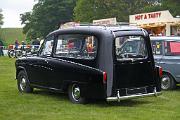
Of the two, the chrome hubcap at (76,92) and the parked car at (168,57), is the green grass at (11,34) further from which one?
the chrome hubcap at (76,92)

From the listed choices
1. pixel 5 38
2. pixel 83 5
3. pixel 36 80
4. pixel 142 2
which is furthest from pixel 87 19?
pixel 36 80

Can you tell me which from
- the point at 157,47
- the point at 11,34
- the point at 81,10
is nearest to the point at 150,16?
the point at 157,47

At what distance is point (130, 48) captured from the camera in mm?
12734

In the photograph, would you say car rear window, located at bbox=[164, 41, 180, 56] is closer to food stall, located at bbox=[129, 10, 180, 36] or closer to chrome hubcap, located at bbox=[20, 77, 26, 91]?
chrome hubcap, located at bbox=[20, 77, 26, 91]

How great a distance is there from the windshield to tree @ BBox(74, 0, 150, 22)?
198ft

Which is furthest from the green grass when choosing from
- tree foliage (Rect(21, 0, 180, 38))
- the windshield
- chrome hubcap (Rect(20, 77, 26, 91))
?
the windshield

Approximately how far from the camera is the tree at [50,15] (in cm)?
8781

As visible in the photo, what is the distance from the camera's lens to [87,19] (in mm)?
76438

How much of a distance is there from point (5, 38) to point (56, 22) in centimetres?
4199

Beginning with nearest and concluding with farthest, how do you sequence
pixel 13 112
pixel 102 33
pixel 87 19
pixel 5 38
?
1. pixel 13 112
2. pixel 102 33
3. pixel 87 19
4. pixel 5 38

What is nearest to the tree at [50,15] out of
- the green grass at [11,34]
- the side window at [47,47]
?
the green grass at [11,34]

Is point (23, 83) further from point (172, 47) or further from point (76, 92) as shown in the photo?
point (172, 47)

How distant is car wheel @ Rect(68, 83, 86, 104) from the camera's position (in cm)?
1194

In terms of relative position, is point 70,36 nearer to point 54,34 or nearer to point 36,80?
point 54,34
